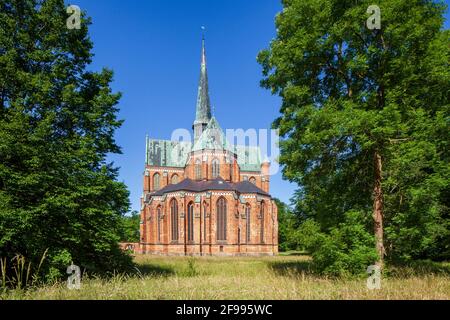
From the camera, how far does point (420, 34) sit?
9.44 m

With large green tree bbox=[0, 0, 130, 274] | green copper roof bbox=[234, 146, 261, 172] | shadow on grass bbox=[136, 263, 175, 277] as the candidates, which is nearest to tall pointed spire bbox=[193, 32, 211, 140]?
green copper roof bbox=[234, 146, 261, 172]

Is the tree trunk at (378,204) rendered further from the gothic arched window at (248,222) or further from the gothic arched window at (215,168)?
the gothic arched window at (215,168)

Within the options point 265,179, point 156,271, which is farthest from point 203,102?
point 156,271

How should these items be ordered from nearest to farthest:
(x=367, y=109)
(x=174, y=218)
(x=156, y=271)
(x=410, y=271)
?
(x=367, y=109) → (x=410, y=271) → (x=156, y=271) → (x=174, y=218)

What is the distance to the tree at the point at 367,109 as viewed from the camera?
9195 millimetres

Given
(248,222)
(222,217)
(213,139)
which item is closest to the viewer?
(222,217)

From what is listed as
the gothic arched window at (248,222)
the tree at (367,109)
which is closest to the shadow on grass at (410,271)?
the tree at (367,109)

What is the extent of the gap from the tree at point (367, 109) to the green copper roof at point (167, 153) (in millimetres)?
51610

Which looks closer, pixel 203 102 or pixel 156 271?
pixel 156 271

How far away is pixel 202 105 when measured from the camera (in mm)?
60250

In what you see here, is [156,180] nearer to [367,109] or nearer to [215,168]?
[215,168]

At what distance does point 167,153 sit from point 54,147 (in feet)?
172
